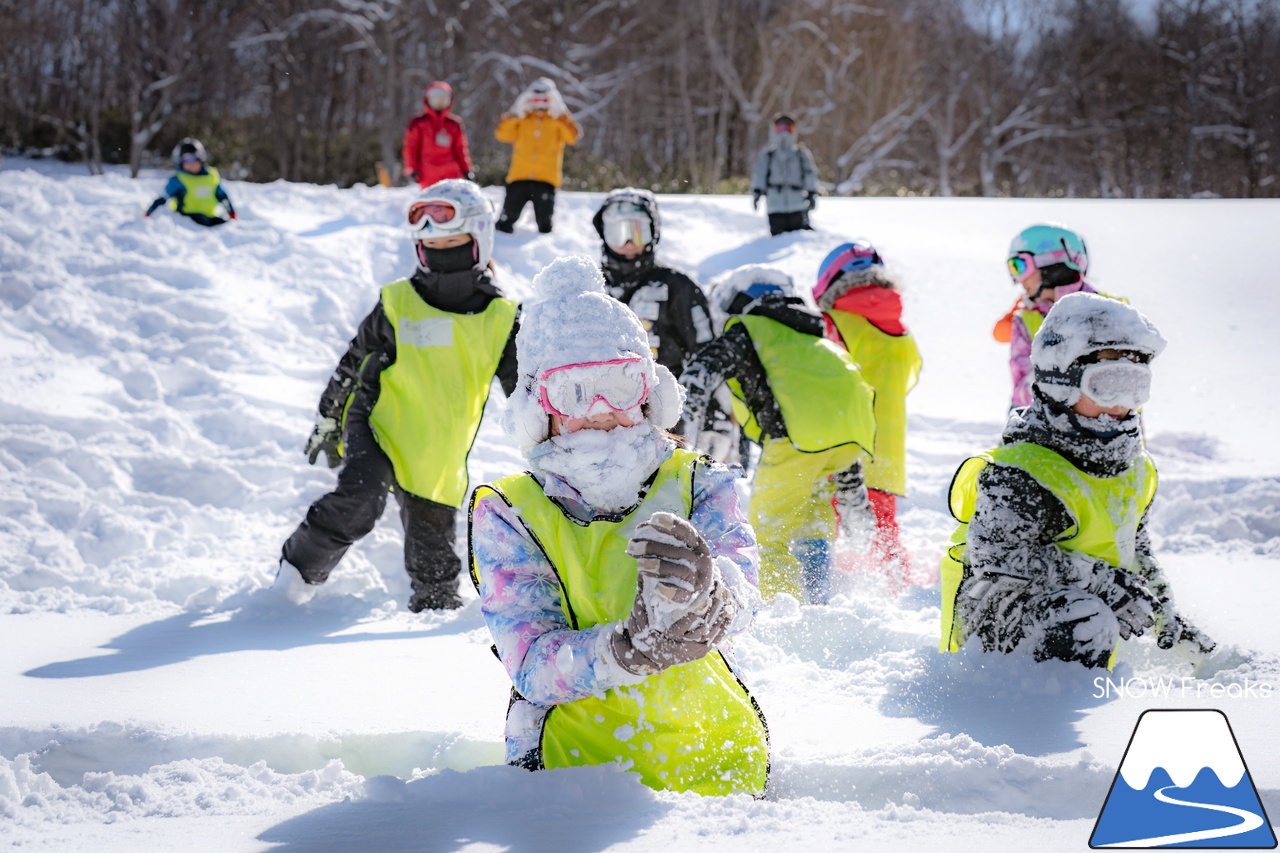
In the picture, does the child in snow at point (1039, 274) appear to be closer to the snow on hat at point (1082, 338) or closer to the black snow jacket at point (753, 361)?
the black snow jacket at point (753, 361)

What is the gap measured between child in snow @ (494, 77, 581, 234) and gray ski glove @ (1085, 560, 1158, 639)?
845 centimetres

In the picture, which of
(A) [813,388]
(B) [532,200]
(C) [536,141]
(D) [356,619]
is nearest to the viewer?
(D) [356,619]

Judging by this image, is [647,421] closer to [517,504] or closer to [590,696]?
[517,504]

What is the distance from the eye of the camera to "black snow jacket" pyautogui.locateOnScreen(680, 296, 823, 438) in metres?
4.42

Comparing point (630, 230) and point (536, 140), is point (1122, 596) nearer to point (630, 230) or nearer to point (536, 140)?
point (630, 230)

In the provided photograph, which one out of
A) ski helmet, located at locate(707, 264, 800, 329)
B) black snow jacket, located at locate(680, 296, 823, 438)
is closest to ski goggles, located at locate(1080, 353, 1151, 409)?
black snow jacket, located at locate(680, 296, 823, 438)

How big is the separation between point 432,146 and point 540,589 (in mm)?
9881

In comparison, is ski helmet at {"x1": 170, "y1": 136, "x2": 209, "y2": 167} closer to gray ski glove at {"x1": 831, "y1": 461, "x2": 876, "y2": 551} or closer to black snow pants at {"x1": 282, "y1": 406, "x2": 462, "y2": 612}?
black snow pants at {"x1": 282, "y1": 406, "x2": 462, "y2": 612}

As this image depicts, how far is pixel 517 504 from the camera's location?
2.02 meters

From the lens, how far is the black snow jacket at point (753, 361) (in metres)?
4.42

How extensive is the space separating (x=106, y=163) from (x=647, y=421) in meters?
21.7

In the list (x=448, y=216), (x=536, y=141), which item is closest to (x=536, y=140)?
(x=536, y=141)

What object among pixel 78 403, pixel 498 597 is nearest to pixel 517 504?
pixel 498 597

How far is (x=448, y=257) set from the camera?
14.0 feet
